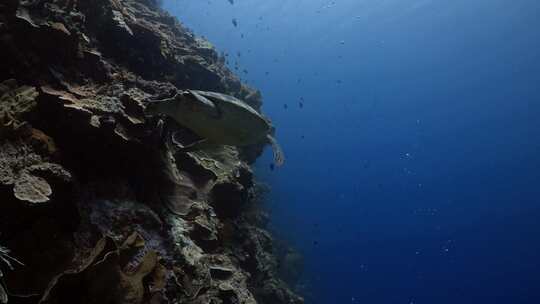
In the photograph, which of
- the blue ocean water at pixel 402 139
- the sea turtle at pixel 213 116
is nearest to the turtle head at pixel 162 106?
the sea turtle at pixel 213 116

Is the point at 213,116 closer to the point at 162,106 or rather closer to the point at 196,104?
the point at 196,104

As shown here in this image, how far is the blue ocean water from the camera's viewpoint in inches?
1887

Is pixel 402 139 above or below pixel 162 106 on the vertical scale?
above

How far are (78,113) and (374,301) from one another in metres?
69.3

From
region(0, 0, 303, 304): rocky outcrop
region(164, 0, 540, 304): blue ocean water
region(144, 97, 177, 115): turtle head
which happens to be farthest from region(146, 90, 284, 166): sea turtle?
region(164, 0, 540, 304): blue ocean water

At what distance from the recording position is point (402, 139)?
296 ft

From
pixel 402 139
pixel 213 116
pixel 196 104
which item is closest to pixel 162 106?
pixel 196 104

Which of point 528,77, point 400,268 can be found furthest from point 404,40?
point 400,268

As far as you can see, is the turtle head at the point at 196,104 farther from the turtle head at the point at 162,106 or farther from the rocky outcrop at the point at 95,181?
the rocky outcrop at the point at 95,181

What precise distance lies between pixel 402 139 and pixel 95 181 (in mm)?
93656

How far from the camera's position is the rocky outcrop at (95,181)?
2506mm

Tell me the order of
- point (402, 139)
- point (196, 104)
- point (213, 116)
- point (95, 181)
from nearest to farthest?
point (196, 104) → point (213, 116) → point (95, 181) → point (402, 139)

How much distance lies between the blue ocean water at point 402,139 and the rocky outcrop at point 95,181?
A: 3029 centimetres

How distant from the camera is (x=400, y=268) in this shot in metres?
88.1
